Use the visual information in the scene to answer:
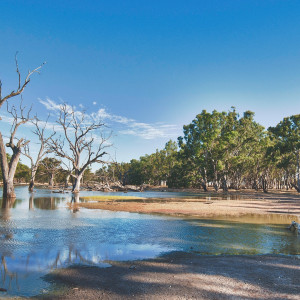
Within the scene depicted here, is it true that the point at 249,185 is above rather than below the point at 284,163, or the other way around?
below

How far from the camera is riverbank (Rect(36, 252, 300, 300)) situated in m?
5.14

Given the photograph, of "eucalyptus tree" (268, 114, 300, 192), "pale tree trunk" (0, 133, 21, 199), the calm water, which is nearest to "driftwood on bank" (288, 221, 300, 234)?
the calm water

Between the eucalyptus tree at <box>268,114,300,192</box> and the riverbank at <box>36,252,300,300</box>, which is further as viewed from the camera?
the eucalyptus tree at <box>268,114,300,192</box>

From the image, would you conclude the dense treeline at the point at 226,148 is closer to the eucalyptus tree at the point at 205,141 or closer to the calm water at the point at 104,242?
the eucalyptus tree at the point at 205,141

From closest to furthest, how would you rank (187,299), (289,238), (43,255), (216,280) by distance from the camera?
(187,299) < (216,280) < (43,255) < (289,238)

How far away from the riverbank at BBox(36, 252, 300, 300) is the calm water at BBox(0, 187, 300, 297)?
0.59 metres

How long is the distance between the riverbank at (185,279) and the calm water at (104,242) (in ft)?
1.92

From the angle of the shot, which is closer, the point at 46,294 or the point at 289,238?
the point at 46,294

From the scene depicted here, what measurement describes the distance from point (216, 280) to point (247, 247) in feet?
12.6

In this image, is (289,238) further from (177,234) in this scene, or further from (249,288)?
(249,288)

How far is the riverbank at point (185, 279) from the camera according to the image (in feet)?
16.9

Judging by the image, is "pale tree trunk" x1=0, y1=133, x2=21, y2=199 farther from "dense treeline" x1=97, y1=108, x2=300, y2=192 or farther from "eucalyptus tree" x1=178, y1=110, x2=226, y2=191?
"eucalyptus tree" x1=178, y1=110, x2=226, y2=191

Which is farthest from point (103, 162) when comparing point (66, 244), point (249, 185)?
point (249, 185)

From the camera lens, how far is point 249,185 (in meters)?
110
